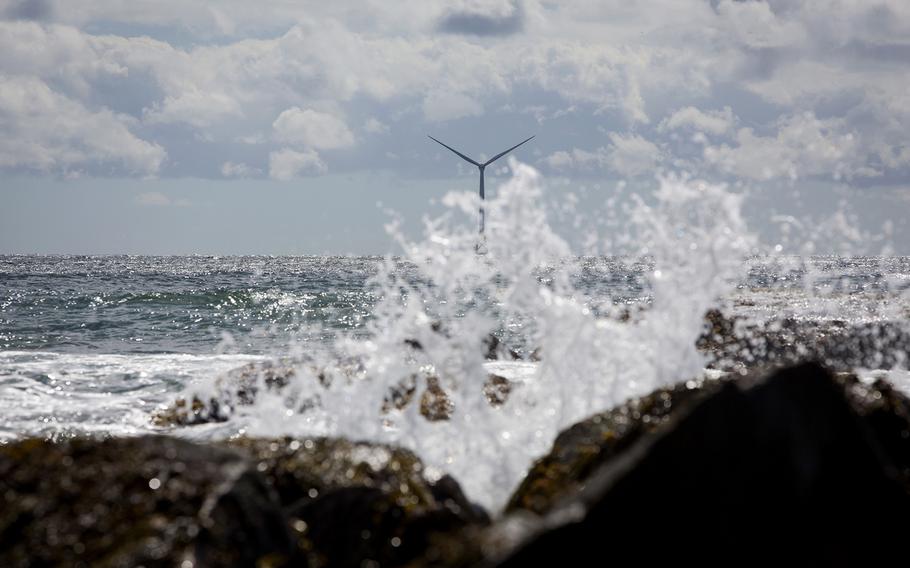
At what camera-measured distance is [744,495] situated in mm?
2996

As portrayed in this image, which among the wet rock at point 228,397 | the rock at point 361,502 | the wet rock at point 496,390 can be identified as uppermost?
the rock at point 361,502

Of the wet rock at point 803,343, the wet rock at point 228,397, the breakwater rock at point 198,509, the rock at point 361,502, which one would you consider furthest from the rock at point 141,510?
the wet rock at point 803,343

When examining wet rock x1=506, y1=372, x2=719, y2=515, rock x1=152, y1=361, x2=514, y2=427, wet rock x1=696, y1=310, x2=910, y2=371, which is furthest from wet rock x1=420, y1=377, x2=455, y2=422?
wet rock x1=696, y1=310, x2=910, y2=371

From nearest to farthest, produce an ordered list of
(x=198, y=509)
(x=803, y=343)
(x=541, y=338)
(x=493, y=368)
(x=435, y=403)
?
(x=198, y=509) < (x=541, y=338) < (x=435, y=403) < (x=493, y=368) < (x=803, y=343)

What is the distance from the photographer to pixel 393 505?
4016mm

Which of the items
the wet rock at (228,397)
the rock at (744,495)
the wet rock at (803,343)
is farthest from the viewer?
the wet rock at (803,343)

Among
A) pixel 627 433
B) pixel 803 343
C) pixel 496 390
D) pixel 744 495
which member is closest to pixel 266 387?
pixel 496 390

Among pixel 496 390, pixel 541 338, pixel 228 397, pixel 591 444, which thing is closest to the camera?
pixel 591 444

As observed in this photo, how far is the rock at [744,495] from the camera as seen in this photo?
2.92 m

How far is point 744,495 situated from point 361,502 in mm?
1612

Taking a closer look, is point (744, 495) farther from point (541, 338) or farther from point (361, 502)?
point (541, 338)

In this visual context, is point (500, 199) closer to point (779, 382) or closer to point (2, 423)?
point (779, 382)

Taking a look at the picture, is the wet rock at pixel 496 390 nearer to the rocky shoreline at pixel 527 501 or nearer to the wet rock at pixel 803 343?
the rocky shoreline at pixel 527 501

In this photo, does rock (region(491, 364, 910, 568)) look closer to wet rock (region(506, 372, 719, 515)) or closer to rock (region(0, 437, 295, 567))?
wet rock (region(506, 372, 719, 515))
